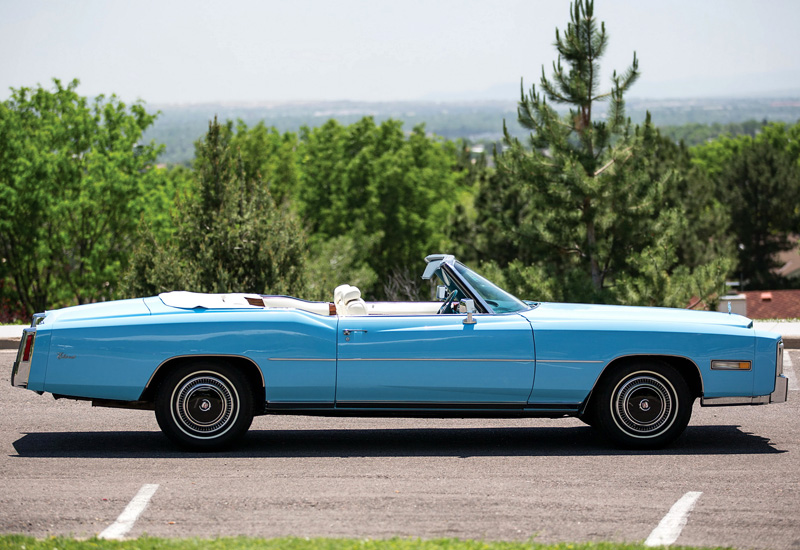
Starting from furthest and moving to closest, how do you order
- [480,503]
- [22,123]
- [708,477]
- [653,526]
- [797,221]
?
[797,221], [22,123], [708,477], [480,503], [653,526]

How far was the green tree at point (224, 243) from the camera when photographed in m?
21.5

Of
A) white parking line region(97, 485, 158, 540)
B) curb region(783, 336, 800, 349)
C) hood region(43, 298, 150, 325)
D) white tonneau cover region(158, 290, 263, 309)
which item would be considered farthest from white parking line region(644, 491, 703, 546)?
curb region(783, 336, 800, 349)

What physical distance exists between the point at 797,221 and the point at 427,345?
61647 mm

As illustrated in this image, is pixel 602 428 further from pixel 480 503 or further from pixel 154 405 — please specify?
pixel 154 405

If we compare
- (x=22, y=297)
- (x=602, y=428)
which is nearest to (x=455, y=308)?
(x=602, y=428)

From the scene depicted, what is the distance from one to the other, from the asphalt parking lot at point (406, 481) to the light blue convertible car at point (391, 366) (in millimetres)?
347

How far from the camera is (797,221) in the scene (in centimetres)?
6250

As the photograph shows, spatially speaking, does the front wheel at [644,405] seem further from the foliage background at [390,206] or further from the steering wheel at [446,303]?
the foliage background at [390,206]

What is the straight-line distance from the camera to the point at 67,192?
151 feet

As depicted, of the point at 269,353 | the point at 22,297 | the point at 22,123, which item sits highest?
the point at 22,123

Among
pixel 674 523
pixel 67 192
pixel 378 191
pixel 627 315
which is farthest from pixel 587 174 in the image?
pixel 378 191

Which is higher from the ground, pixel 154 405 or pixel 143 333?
pixel 143 333

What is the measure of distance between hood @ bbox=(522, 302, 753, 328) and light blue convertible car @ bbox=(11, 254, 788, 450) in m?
0.04

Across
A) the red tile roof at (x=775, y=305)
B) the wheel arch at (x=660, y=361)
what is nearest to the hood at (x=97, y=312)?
the wheel arch at (x=660, y=361)
